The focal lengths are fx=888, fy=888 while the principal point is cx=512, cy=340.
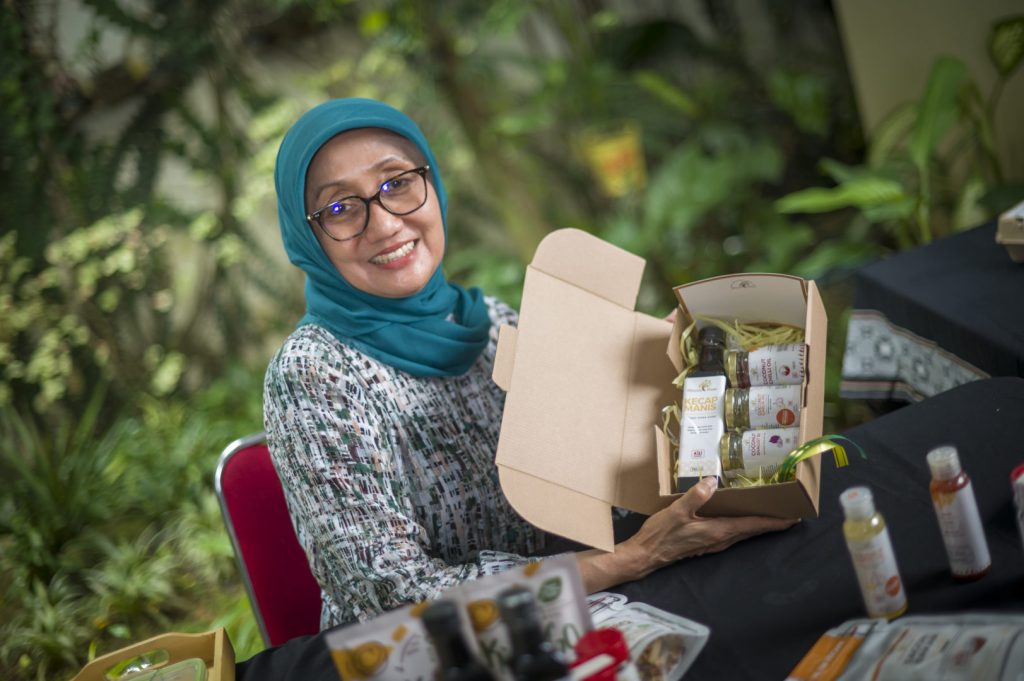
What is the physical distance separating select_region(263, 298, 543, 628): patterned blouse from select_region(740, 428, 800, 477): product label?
430 millimetres

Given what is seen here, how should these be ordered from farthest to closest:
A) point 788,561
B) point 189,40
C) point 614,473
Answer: point 189,40 → point 614,473 → point 788,561

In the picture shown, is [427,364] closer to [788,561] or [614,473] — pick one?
[614,473]

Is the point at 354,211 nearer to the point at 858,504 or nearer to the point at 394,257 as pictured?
the point at 394,257

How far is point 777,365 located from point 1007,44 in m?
2.28

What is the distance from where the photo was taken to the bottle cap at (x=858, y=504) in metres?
0.98

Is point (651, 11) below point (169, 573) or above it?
above

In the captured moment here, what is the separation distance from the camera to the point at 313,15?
178 inches

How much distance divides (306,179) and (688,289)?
72 cm

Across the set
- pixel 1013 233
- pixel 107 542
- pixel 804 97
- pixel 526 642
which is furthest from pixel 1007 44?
pixel 107 542

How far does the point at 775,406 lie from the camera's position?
4.35ft

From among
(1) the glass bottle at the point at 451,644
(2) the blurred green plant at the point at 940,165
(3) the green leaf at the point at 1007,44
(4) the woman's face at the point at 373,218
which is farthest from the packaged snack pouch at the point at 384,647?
(3) the green leaf at the point at 1007,44

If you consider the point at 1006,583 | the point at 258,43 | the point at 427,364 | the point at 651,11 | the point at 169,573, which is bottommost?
the point at 169,573

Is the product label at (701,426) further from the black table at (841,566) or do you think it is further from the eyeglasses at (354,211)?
Result: the eyeglasses at (354,211)

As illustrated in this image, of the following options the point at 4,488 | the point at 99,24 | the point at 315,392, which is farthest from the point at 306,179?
the point at 99,24
